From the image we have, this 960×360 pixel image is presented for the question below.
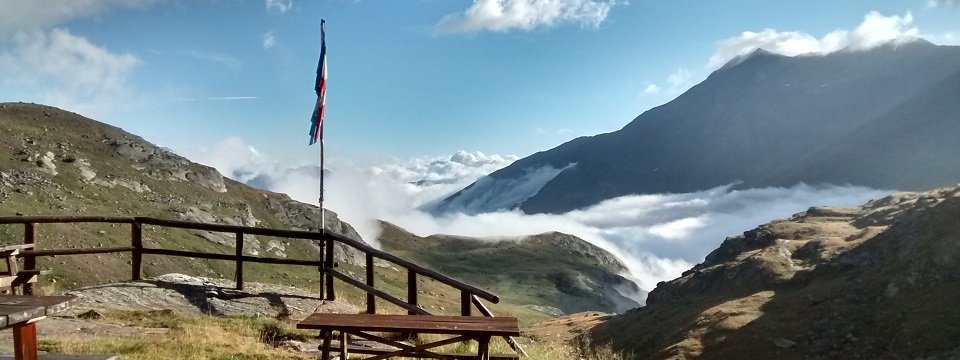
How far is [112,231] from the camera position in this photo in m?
45.2

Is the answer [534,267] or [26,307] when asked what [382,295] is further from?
[534,267]

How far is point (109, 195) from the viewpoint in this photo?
2116 inches

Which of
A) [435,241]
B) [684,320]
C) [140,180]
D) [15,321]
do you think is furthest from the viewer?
[435,241]

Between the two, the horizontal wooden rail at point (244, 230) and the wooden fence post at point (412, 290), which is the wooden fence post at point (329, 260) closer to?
the horizontal wooden rail at point (244, 230)

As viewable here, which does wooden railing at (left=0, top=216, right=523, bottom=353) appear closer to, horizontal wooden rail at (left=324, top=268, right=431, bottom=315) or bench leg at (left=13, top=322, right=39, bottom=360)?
horizontal wooden rail at (left=324, top=268, right=431, bottom=315)

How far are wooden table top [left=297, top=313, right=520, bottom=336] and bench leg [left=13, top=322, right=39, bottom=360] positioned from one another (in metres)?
2.62

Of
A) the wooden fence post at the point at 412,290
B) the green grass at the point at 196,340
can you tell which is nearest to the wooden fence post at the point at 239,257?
the green grass at the point at 196,340

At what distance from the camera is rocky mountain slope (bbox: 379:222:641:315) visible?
127 meters

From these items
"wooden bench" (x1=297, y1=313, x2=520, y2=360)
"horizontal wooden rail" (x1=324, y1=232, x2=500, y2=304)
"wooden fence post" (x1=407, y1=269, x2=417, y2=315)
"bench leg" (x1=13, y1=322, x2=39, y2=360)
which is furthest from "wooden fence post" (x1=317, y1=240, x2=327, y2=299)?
"bench leg" (x1=13, y1=322, x2=39, y2=360)

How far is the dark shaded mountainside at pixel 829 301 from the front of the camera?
34062 millimetres

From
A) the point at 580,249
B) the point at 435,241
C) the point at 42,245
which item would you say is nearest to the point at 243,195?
the point at 42,245

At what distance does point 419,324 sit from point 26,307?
394 cm

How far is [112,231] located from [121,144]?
2689cm

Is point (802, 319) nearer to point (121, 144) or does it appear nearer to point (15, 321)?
point (15, 321)
